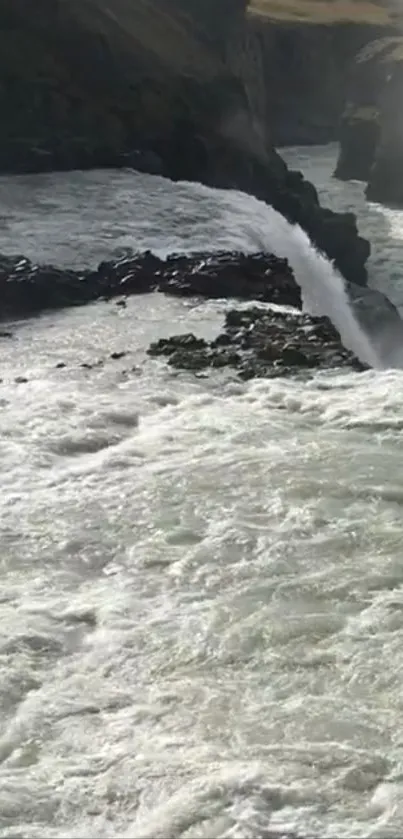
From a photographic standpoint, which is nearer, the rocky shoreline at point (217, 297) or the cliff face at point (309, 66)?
the rocky shoreline at point (217, 297)

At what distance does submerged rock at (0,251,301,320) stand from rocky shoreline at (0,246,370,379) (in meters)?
0.01

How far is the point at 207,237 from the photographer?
731 inches

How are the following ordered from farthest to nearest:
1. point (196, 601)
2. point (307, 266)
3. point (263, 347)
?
1. point (307, 266)
2. point (263, 347)
3. point (196, 601)

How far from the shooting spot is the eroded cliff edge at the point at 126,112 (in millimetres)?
22578

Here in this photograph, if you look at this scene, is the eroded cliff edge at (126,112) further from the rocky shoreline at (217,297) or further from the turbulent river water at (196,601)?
the turbulent river water at (196,601)

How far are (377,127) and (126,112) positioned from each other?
52.0 feet

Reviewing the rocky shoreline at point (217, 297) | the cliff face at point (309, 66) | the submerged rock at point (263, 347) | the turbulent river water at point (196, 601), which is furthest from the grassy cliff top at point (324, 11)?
the turbulent river water at point (196, 601)

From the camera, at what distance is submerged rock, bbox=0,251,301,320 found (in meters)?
15.9

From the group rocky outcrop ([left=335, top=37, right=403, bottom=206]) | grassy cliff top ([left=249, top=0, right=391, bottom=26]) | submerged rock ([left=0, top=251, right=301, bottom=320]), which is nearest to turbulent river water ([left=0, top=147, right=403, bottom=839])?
submerged rock ([left=0, top=251, right=301, bottom=320])

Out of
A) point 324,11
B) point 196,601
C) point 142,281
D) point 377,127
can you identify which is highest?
point 324,11

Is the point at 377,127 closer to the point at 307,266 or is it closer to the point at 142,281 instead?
the point at 307,266

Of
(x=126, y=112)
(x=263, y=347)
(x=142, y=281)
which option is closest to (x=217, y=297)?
(x=142, y=281)

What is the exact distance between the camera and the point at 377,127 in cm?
3716

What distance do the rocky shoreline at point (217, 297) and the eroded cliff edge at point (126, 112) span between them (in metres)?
6.07
